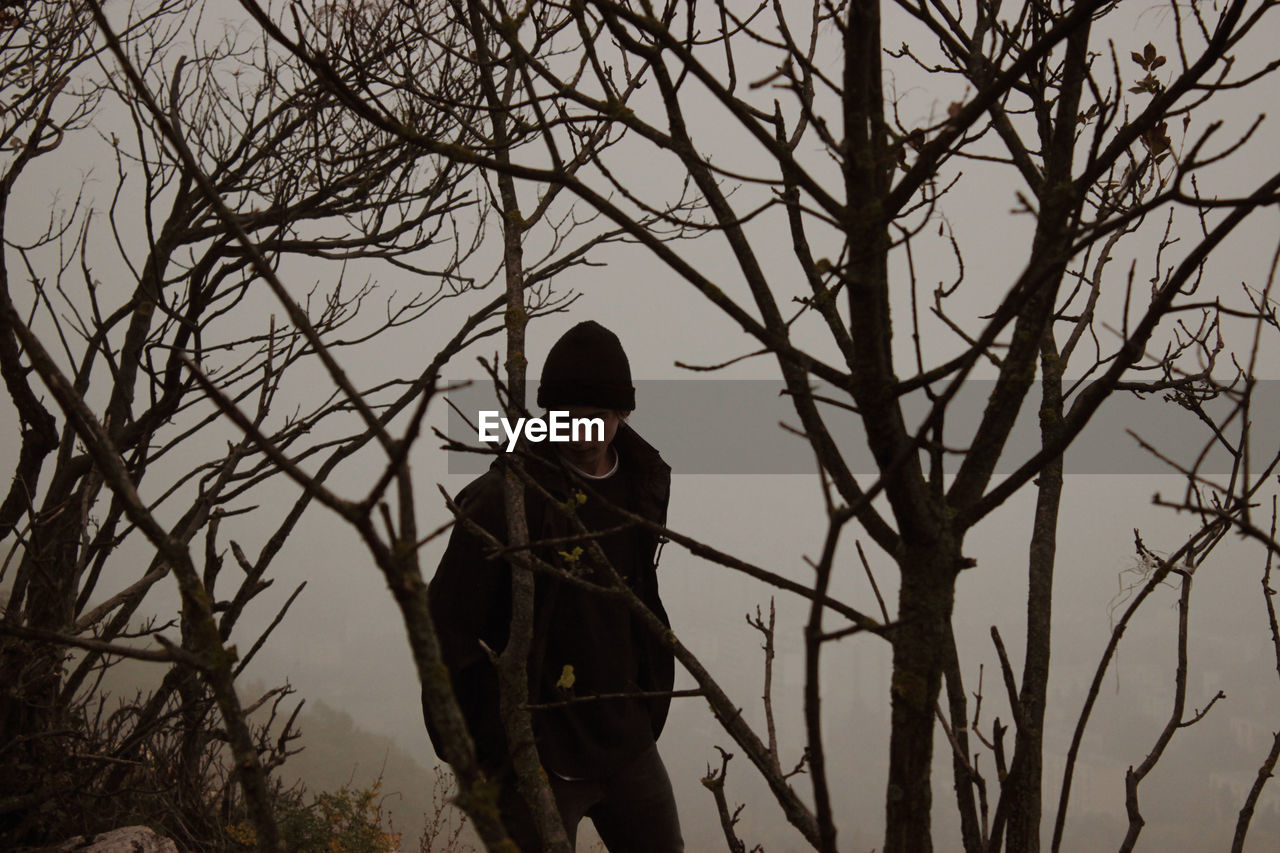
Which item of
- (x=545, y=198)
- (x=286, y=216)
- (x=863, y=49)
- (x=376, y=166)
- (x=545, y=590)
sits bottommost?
(x=545, y=590)

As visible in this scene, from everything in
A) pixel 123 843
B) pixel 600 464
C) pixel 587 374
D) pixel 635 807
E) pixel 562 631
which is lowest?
pixel 123 843

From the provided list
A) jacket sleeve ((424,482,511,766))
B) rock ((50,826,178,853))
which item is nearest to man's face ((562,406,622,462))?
jacket sleeve ((424,482,511,766))

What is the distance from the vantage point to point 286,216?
385cm

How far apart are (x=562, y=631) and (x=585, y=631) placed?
0.06 meters

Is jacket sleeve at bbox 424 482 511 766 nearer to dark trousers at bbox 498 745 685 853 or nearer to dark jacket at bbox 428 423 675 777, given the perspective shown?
dark jacket at bbox 428 423 675 777

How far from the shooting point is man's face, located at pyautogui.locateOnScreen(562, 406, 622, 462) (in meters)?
2.63

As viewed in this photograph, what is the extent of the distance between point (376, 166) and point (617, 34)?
3603 mm

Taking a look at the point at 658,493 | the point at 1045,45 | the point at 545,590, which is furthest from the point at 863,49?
the point at 658,493

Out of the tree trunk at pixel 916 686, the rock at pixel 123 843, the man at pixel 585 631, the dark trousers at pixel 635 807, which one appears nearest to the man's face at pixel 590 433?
the man at pixel 585 631

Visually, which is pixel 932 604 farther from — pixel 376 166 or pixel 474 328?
pixel 376 166

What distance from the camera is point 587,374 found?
8.54 feet

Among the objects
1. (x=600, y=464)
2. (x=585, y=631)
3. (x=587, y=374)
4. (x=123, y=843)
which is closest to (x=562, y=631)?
(x=585, y=631)

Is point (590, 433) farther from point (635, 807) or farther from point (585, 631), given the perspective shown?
point (635, 807)

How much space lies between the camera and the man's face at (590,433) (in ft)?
8.64
